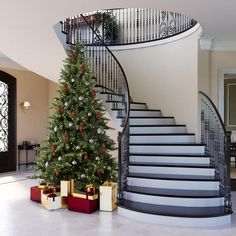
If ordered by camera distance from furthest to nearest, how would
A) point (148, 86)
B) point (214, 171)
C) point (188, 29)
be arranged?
point (148, 86) → point (188, 29) → point (214, 171)

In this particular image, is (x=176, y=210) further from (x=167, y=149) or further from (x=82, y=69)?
(x=82, y=69)

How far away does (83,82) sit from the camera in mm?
5551

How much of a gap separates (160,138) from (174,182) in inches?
60.4

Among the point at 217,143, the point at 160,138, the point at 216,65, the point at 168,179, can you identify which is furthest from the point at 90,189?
the point at 216,65

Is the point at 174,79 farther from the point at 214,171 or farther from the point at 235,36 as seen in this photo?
the point at 214,171

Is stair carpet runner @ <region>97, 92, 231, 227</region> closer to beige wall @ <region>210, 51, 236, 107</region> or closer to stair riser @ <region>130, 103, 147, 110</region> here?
stair riser @ <region>130, 103, 147, 110</region>

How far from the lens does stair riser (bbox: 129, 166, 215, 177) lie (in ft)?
17.4

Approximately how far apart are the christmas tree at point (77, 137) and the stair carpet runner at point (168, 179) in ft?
1.94

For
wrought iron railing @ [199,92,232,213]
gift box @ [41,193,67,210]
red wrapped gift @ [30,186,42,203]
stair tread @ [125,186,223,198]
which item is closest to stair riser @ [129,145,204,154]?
wrought iron railing @ [199,92,232,213]

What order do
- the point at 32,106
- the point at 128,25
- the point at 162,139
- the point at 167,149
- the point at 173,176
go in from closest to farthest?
the point at 173,176 < the point at 167,149 < the point at 162,139 < the point at 128,25 < the point at 32,106

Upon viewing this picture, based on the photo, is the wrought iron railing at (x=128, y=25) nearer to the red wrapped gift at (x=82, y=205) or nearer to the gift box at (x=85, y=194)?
the gift box at (x=85, y=194)

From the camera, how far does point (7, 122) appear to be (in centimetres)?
914

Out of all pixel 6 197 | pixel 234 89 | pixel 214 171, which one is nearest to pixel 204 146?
pixel 214 171

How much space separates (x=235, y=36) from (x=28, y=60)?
422cm
